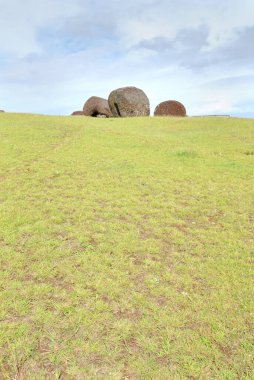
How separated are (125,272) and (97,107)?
125ft

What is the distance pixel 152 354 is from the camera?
438 cm

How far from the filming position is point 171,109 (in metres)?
37.9

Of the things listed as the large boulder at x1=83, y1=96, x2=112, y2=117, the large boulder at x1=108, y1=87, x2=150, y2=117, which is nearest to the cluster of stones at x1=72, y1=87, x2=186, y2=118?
the large boulder at x1=108, y1=87, x2=150, y2=117

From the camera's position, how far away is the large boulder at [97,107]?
42.1 meters

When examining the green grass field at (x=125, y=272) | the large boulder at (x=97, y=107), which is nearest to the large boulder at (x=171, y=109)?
the large boulder at (x=97, y=107)

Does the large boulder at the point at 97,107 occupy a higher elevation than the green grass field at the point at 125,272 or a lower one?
higher

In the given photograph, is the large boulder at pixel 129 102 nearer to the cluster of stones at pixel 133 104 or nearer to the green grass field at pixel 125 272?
the cluster of stones at pixel 133 104

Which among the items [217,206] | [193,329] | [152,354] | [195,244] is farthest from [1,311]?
[217,206]

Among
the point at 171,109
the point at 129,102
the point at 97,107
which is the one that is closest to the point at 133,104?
the point at 129,102

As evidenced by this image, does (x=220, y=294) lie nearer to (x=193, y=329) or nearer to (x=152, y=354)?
(x=193, y=329)

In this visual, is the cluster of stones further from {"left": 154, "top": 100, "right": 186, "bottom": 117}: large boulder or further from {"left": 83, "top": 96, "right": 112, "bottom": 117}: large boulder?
{"left": 83, "top": 96, "right": 112, "bottom": 117}: large boulder

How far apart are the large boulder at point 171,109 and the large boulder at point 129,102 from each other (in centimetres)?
302

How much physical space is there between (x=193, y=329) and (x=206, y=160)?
10295mm

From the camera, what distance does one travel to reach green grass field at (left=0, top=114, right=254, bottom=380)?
14.2 feet
